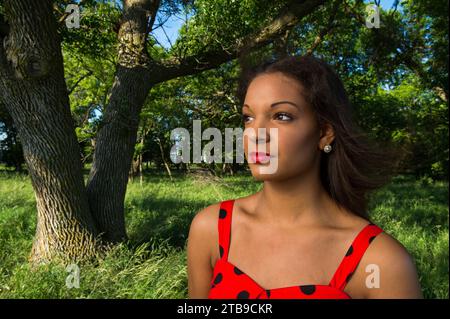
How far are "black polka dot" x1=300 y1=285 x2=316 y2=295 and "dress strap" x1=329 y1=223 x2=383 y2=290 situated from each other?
0.23 feet

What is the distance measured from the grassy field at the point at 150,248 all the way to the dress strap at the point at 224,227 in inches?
34.6

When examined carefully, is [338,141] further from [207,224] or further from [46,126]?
[46,126]

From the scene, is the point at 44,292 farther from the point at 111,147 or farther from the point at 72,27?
the point at 72,27

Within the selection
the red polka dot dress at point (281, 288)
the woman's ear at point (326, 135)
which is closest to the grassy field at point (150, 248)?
the woman's ear at point (326, 135)

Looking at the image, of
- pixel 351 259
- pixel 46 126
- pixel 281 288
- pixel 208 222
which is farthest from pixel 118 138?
pixel 351 259

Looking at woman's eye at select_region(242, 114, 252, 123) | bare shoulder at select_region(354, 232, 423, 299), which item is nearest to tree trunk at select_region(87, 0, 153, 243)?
woman's eye at select_region(242, 114, 252, 123)

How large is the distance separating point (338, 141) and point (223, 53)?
410 centimetres

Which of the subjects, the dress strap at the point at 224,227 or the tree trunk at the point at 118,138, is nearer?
the dress strap at the point at 224,227

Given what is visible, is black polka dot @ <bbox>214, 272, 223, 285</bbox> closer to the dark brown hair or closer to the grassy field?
the dark brown hair

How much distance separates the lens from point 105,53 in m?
7.50

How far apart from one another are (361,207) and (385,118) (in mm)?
12951

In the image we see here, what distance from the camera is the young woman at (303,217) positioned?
1.57 meters

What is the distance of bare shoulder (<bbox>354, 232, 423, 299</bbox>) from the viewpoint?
1.51m

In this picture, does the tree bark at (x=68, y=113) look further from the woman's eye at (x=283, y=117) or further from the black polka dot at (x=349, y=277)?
the black polka dot at (x=349, y=277)
